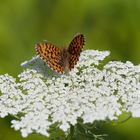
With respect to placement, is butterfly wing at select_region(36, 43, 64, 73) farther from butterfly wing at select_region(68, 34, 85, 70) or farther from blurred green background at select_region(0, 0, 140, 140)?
blurred green background at select_region(0, 0, 140, 140)

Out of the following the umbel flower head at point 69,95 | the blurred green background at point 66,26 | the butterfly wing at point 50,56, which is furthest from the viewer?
the blurred green background at point 66,26

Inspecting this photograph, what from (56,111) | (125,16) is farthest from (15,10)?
(56,111)

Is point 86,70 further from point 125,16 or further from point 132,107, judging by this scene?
point 125,16

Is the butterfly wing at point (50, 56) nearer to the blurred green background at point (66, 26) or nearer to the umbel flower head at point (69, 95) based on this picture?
the umbel flower head at point (69, 95)

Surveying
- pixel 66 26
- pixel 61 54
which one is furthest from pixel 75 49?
pixel 66 26


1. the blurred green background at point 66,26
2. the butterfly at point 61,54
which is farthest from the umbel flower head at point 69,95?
the blurred green background at point 66,26

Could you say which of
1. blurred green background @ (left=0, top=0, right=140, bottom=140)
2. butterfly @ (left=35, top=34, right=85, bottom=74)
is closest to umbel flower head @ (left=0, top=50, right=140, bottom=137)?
butterfly @ (left=35, top=34, right=85, bottom=74)
